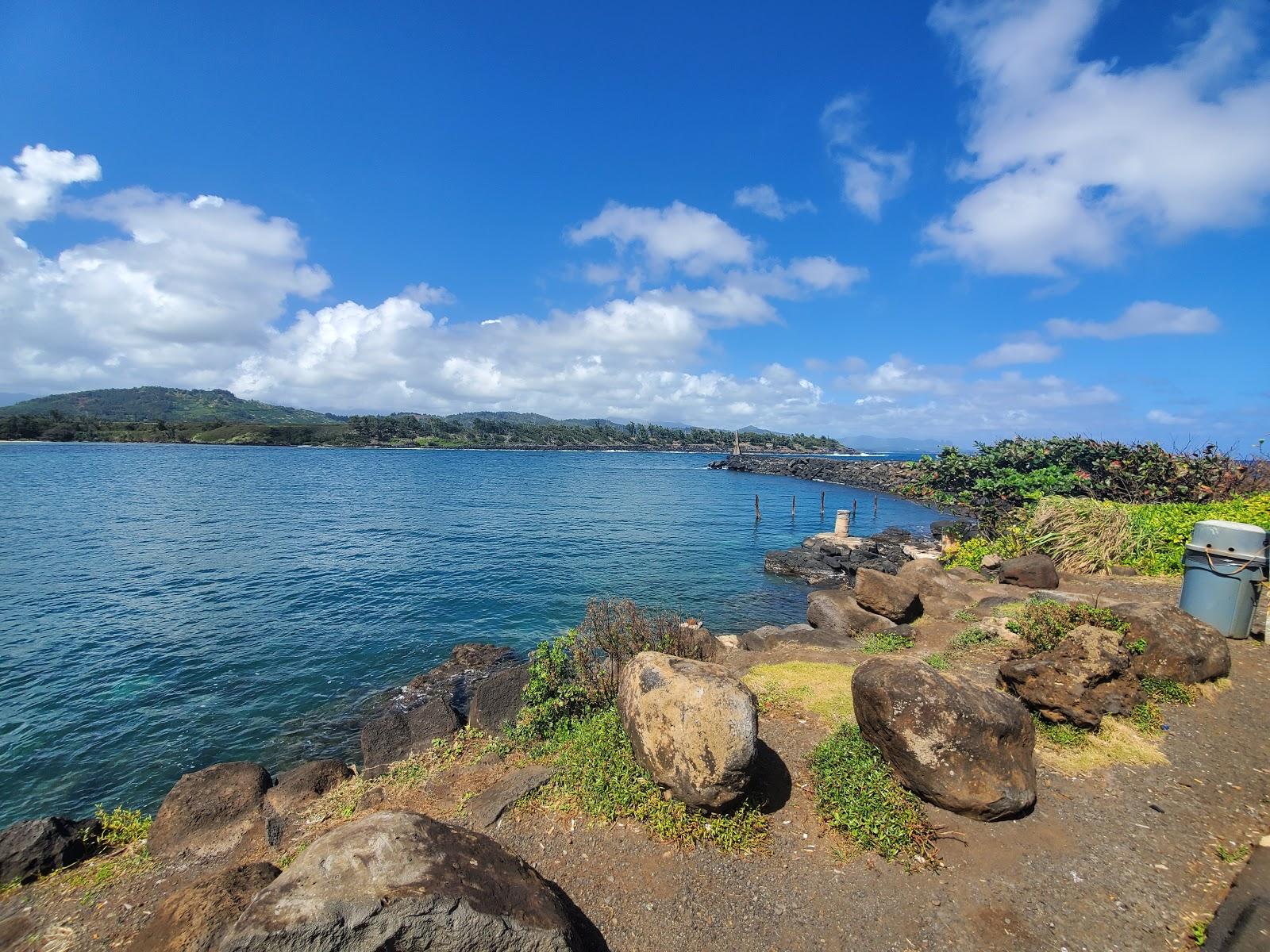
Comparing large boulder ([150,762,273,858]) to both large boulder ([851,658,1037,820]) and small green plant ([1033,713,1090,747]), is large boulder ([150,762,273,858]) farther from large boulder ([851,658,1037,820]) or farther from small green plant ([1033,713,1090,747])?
small green plant ([1033,713,1090,747])

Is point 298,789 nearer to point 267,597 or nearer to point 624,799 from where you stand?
point 624,799

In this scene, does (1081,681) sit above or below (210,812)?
above

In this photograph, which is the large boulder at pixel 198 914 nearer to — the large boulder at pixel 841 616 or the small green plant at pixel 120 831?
the small green plant at pixel 120 831

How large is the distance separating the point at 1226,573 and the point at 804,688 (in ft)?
25.3

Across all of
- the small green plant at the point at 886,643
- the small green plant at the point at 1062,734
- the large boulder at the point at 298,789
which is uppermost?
the small green plant at the point at 1062,734

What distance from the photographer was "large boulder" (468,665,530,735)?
10.6 m

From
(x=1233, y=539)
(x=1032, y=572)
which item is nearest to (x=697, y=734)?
(x=1233, y=539)

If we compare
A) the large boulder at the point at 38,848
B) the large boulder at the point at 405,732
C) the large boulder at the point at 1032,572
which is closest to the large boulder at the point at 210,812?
the large boulder at the point at 38,848

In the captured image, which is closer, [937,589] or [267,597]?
[937,589]

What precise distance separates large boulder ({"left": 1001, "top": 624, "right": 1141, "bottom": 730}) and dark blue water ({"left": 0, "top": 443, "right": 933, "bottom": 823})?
1292 cm

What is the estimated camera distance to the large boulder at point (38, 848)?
6.87 meters

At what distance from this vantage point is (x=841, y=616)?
51.2 ft

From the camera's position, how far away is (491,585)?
25.0m

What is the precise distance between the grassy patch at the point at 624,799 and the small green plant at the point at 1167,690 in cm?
678
